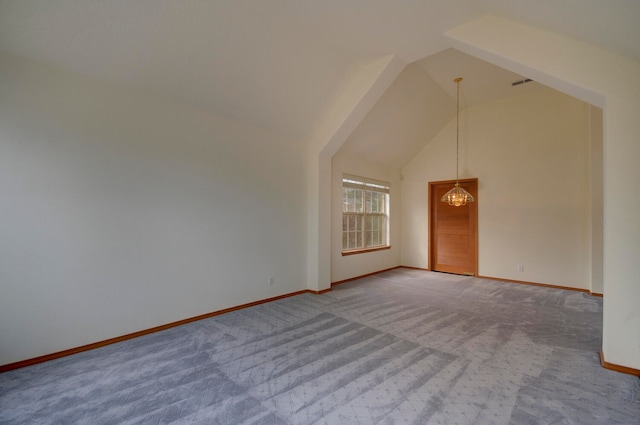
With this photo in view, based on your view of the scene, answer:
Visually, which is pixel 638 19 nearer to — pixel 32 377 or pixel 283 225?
pixel 283 225

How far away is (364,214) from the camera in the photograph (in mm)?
5723

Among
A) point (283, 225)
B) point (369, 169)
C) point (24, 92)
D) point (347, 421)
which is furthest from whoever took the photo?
point (369, 169)

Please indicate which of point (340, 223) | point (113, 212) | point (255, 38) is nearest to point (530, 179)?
point (340, 223)

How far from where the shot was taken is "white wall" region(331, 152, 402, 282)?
4.89m

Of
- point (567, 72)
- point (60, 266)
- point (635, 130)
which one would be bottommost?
point (60, 266)

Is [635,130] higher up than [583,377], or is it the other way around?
[635,130]

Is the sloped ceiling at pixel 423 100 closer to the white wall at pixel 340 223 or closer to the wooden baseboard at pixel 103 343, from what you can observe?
the white wall at pixel 340 223

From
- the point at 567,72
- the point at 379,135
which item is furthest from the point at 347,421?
the point at 379,135

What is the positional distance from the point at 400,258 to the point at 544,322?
11.7 feet

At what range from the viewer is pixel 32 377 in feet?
6.70

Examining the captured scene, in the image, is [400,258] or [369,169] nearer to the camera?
[369,169]

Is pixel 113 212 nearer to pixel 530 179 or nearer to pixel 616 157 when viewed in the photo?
pixel 616 157

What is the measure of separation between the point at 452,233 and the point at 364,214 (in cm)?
204

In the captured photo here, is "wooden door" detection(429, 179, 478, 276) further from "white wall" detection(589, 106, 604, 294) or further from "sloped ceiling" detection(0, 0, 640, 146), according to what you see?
"sloped ceiling" detection(0, 0, 640, 146)
